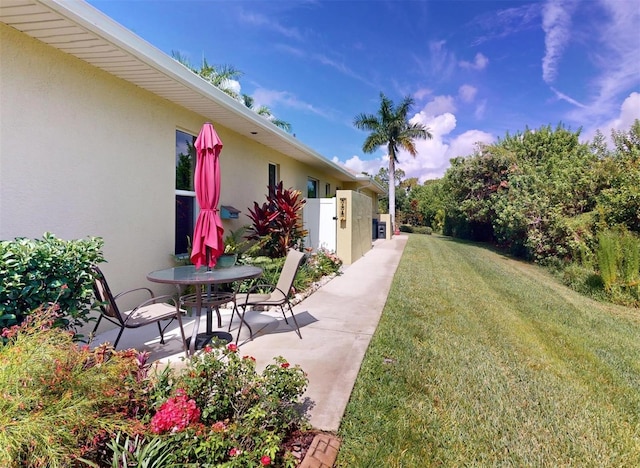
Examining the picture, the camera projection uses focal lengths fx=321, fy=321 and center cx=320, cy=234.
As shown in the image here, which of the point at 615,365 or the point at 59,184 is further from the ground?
the point at 59,184

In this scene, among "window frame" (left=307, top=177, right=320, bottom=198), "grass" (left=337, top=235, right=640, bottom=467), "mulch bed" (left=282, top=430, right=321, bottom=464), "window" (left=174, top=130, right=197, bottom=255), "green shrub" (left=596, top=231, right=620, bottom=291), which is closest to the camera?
"mulch bed" (left=282, top=430, right=321, bottom=464)

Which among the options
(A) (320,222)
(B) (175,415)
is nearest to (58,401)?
(B) (175,415)

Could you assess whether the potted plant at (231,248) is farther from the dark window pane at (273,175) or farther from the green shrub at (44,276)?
the green shrub at (44,276)

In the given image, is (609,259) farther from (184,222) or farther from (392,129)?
(392,129)

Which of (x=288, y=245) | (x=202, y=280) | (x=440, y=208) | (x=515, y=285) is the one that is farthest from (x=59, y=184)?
(x=440, y=208)

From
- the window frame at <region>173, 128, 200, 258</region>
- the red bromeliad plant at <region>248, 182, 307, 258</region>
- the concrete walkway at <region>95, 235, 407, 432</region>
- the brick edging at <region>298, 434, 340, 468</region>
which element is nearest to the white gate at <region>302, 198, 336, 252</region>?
the red bromeliad plant at <region>248, 182, 307, 258</region>

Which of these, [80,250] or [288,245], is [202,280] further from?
[288,245]

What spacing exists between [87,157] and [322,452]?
4.71 metres

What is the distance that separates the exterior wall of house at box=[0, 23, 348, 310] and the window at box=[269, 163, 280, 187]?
369 centimetres

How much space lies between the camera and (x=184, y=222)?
6.58 metres

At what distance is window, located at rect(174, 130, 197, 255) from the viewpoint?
6352 millimetres

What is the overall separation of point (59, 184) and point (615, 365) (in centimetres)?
734

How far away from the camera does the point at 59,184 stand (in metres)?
4.12

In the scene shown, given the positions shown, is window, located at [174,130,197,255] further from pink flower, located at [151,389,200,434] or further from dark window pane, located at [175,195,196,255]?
pink flower, located at [151,389,200,434]
